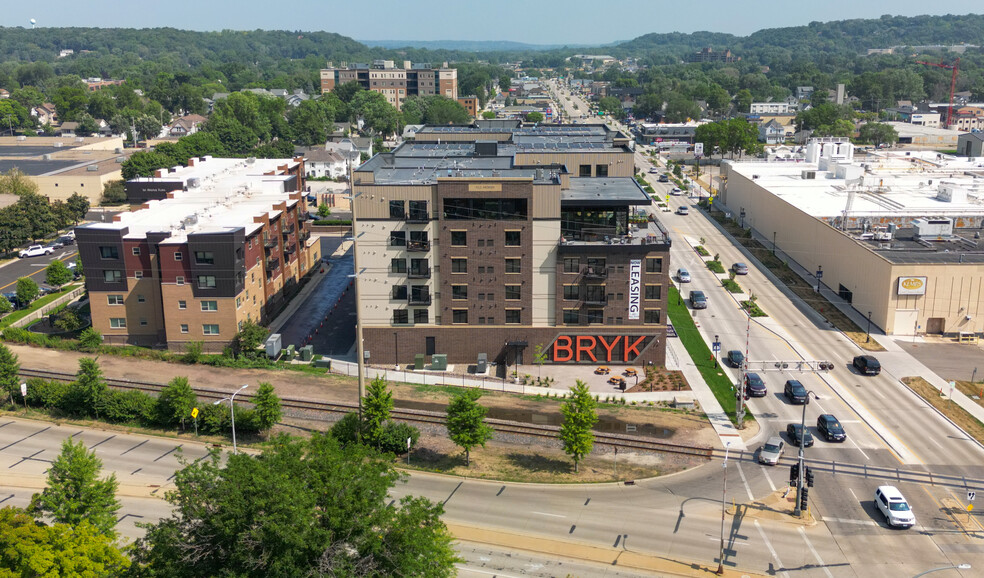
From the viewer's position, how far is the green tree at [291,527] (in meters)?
30.2

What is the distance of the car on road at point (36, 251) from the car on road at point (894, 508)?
101081 mm

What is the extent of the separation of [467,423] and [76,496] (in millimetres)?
21769

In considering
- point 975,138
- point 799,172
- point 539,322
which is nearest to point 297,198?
point 539,322

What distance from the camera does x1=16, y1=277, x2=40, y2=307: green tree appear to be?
83.2 metres

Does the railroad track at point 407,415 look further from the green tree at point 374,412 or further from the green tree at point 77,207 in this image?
the green tree at point 77,207

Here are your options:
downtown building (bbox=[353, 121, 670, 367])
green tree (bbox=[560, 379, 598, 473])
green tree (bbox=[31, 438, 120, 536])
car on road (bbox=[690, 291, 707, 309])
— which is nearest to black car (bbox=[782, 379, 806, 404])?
downtown building (bbox=[353, 121, 670, 367])

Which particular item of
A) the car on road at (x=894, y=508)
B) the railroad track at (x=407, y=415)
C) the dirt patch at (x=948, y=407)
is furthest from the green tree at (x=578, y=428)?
the dirt patch at (x=948, y=407)

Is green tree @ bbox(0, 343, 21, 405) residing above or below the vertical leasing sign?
below

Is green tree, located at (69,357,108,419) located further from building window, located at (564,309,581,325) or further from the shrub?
building window, located at (564,309,581,325)

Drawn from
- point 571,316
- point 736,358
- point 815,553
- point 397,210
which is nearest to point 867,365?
point 736,358

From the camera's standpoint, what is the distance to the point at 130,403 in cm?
5738

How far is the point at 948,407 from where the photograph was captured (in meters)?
60.9

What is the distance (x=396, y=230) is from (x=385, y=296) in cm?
565

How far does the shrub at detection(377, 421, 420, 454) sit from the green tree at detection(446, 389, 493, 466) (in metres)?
3.07
